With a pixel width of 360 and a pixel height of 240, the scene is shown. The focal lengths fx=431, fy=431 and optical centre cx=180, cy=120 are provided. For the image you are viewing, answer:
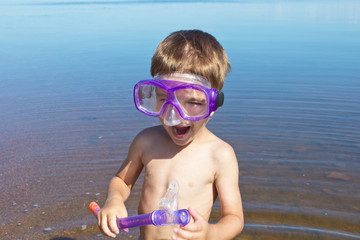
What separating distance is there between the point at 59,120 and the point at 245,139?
2.62 metres

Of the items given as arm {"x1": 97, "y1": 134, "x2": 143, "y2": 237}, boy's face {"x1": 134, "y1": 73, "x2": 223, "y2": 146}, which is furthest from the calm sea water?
boy's face {"x1": 134, "y1": 73, "x2": 223, "y2": 146}

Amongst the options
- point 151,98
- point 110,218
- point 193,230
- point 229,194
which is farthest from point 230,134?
point 193,230

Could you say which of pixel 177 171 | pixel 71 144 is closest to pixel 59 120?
pixel 71 144

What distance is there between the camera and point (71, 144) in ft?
17.2

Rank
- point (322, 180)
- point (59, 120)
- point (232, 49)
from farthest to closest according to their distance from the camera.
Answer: point (232, 49) < point (59, 120) < point (322, 180)

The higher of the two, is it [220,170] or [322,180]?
[220,170]

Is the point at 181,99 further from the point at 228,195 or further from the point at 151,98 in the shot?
the point at 228,195

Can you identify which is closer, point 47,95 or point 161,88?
point 161,88

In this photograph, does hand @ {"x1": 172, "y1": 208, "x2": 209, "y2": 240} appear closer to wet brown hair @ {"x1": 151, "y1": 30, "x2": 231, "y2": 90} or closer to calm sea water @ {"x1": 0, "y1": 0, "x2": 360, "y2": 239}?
wet brown hair @ {"x1": 151, "y1": 30, "x2": 231, "y2": 90}

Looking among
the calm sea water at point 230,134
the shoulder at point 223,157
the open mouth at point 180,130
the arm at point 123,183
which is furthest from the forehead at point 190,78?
the calm sea water at point 230,134

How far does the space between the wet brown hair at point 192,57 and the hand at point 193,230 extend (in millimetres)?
819

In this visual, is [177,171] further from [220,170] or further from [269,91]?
[269,91]

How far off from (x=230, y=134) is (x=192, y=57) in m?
3.14

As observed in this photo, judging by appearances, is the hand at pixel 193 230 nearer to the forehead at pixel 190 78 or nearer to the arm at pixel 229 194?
the arm at pixel 229 194
